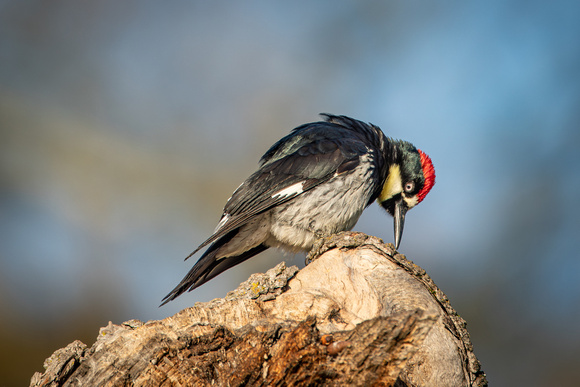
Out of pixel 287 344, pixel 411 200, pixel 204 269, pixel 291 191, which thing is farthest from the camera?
pixel 411 200

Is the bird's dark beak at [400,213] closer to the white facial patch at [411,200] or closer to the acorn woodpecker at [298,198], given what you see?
the white facial patch at [411,200]

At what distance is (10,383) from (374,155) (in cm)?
344

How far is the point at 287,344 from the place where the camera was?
212 centimetres

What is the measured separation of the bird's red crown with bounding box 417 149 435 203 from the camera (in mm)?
5184

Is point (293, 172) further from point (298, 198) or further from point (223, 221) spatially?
point (223, 221)

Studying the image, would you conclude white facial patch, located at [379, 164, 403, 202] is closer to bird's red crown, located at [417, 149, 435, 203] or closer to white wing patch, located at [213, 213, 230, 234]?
bird's red crown, located at [417, 149, 435, 203]

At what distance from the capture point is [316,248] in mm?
3148

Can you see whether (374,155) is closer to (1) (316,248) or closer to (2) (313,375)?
(1) (316,248)

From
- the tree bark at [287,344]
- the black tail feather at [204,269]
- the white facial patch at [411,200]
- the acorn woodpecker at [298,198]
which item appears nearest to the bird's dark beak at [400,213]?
the white facial patch at [411,200]

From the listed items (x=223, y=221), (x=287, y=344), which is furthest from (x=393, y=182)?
(x=287, y=344)

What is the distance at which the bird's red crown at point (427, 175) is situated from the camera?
17.0ft

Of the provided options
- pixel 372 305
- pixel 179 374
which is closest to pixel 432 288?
pixel 372 305

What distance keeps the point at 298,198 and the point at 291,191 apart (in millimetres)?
86

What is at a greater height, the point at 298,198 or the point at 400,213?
the point at 298,198
